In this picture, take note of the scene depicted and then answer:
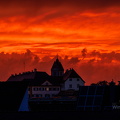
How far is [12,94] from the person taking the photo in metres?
76.3

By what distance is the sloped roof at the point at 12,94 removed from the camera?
74.4 m

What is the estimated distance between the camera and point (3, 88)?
7825 centimetres

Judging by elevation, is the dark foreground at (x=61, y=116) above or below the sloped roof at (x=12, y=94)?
above

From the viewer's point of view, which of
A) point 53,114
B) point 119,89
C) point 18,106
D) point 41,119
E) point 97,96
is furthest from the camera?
point 119,89

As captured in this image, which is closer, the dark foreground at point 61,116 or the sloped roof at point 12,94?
the dark foreground at point 61,116

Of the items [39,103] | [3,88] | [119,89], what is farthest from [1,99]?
[119,89]

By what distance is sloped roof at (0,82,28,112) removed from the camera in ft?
244

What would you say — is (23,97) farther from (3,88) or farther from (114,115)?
(114,115)

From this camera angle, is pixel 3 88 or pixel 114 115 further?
pixel 3 88

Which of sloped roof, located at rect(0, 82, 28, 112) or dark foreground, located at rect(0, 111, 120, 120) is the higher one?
dark foreground, located at rect(0, 111, 120, 120)

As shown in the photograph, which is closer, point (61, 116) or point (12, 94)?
point (61, 116)

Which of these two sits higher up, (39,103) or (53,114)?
(53,114)

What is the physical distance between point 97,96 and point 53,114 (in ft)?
53.3

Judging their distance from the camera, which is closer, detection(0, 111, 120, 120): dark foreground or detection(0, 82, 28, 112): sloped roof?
detection(0, 111, 120, 120): dark foreground
